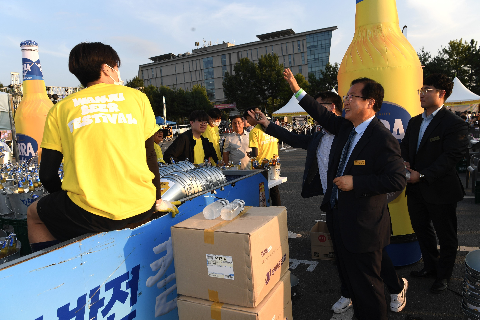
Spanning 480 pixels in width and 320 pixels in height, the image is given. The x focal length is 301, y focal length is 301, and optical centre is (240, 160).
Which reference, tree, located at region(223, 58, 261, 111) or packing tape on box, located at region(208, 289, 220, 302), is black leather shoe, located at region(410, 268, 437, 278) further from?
tree, located at region(223, 58, 261, 111)

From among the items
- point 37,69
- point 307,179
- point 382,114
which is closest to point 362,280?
point 307,179

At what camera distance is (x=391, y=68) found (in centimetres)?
365

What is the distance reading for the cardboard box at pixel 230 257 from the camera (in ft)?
6.10

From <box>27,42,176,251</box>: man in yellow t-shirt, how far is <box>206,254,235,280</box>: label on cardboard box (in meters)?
0.60

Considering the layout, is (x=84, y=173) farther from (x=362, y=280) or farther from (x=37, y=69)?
(x=37, y=69)

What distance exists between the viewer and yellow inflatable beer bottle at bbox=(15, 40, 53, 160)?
20.4 ft

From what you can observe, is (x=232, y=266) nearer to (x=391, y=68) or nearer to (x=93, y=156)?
(x=93, y=156)

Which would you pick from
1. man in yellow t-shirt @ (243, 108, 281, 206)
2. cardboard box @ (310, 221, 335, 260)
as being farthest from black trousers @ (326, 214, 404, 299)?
man in yellow t-shirt @ (243, 108, 281, 206)

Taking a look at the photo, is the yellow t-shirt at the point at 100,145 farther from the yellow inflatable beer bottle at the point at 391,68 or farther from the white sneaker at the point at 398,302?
the yellow inflatable beer bottle at the point at 391,68

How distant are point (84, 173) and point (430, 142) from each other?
133 inches

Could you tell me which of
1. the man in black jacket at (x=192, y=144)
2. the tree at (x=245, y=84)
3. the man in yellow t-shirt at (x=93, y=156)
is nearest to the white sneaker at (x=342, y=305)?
the man in yellow t-shirt at (x=93, y=156)

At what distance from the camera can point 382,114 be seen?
3.72 meters

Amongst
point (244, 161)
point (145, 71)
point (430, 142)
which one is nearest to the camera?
point (430, 142)

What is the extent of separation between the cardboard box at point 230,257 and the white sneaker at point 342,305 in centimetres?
126
